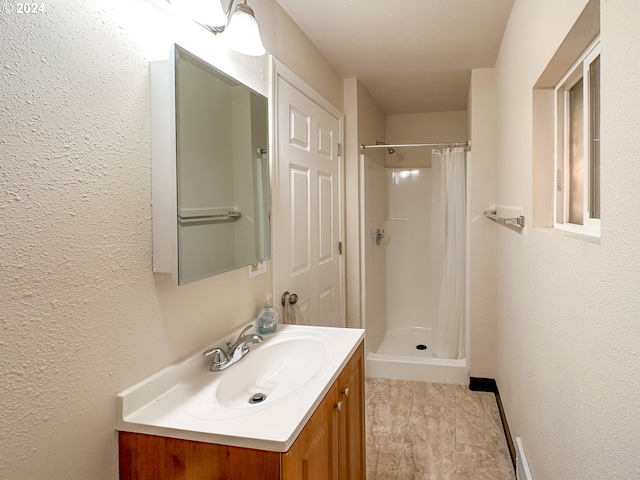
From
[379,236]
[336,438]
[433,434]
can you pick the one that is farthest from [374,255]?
[336,438]

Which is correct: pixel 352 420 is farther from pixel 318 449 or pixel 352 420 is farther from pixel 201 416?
pixel 201 416

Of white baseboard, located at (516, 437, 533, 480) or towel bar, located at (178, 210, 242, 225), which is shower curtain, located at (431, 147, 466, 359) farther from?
towel bar, located at (178, 210, 242, 225)

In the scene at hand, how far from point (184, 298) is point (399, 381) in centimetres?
230

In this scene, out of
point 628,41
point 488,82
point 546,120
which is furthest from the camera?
point 488,82

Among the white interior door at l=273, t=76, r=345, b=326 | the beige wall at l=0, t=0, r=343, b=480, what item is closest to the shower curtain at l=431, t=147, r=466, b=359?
the white interior door at l=273, t=76, r=345, b=326

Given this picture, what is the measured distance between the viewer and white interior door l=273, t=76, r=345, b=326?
6.61ft

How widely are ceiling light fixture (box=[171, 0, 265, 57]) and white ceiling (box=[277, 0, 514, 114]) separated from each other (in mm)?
687

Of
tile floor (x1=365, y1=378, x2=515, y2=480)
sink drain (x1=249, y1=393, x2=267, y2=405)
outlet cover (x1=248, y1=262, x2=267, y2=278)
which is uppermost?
outlet cover (x1=248, y1=262, x2=267, y2=278)

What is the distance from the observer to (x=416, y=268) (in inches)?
162

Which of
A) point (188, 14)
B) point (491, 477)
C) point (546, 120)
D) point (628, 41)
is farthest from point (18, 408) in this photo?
point (491, 477)

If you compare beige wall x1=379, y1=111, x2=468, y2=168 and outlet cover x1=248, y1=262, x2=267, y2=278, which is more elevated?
beige wall x1=379, y1=111, x2=468, y2=168

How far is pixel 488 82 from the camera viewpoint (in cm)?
285

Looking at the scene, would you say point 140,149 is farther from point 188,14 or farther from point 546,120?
point 546,120

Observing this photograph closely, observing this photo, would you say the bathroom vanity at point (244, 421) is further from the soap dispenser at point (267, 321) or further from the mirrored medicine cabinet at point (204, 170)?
the mirrored medicine cabinet at point (204, 170)
